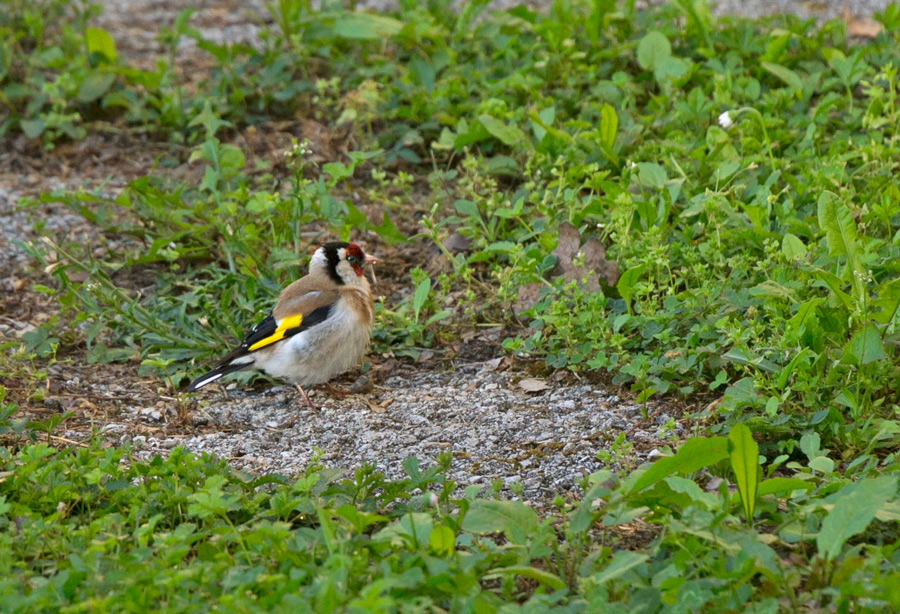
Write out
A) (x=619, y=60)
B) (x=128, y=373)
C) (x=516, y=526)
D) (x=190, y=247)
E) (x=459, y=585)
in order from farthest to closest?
(x=619, y=60)
(x=190, y=247)
(x=128, y=373)
(x=516, y=526)
(x=459, y=585)

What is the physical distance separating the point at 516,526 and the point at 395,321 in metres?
2.35

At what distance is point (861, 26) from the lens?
7883 mm

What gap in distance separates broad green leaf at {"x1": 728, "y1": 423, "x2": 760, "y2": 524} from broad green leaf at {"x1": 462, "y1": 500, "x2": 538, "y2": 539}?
70cm

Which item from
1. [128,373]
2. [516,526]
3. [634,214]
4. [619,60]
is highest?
[619,60]

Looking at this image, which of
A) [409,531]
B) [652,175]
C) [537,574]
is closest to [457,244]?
[652,175]

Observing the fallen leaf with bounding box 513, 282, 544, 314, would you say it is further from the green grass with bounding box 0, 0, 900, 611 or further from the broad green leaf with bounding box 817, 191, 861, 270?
the broad green leaf with bounding box 817, 191, 861, 270

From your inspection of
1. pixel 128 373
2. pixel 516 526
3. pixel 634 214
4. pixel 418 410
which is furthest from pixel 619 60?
pixel 516 526

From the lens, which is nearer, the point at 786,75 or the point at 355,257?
the point at 355,257

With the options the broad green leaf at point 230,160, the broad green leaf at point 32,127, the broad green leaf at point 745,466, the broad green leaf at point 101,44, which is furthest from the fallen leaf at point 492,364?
the broad green leaf at point 101,44

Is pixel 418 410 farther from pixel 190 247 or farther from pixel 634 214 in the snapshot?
pixel 190 247

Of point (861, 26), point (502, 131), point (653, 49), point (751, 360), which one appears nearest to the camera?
point (751, 360)

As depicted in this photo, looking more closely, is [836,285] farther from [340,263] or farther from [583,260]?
[340,263]

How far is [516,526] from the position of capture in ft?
11.3

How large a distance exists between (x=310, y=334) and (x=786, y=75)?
140 inches
